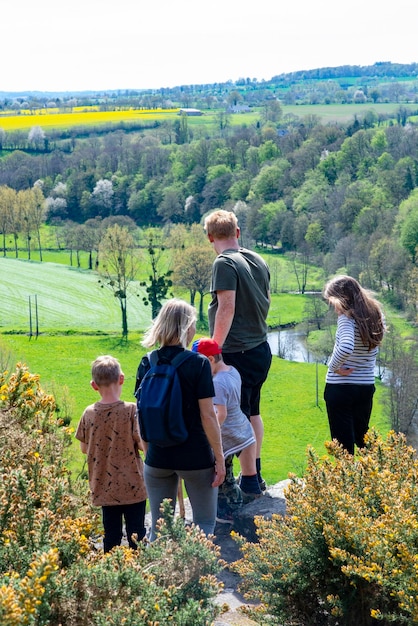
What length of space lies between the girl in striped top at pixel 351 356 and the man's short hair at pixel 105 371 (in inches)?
63.1

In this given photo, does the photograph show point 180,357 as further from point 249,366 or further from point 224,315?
point 249,366

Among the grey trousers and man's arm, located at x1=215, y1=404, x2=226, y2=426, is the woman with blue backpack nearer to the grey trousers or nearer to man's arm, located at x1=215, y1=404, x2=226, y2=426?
the grey trousers

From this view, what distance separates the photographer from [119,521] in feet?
16.9

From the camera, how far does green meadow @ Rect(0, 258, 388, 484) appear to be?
3762 centimetres

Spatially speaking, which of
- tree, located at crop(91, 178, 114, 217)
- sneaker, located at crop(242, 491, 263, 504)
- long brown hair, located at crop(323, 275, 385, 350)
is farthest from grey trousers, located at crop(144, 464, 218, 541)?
tree, located at crop(91, 178, 114, 217)

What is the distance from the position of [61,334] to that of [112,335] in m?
3.68

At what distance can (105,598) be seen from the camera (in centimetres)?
327

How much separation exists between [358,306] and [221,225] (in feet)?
3.74

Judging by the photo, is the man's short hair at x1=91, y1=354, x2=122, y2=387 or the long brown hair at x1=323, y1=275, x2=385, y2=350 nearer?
the man's short hair at x1=91, y1=354, x2=122, y2=387

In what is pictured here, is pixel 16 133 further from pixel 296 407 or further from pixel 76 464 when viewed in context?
pixel 76 464

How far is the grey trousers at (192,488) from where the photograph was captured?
Answer: 15.1 ft

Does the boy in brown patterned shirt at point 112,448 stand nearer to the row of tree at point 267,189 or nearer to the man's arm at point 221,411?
the man's arm at point 221,411

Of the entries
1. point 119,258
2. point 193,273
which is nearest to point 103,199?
point 119,258

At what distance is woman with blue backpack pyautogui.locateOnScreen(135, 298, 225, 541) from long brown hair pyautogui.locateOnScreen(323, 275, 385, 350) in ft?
4.82
